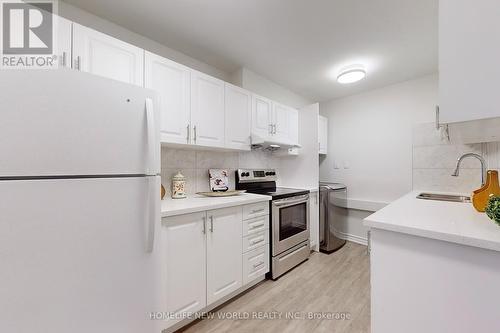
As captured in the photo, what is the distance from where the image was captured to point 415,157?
7.75 feet

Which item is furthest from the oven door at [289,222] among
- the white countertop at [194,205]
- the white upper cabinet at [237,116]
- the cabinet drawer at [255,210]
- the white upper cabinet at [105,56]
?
the white upper cabinet at [105,56]

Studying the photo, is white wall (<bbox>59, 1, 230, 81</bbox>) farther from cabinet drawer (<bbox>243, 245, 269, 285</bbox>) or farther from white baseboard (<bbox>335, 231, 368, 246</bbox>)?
white baseboard (<bbox>335, 231, 368, 246</bbox>)

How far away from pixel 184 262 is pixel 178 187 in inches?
27.1

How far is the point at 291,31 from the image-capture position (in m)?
1.81

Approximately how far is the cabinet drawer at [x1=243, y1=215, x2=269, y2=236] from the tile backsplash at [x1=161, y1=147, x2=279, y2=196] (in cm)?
61

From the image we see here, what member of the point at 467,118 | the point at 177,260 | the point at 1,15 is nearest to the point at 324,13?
the point at 467,118

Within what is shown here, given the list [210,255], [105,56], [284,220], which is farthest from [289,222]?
[105,56]

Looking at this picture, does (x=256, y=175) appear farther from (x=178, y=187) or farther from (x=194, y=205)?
(x=194, y=205)

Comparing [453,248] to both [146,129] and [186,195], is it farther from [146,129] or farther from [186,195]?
[186,195]

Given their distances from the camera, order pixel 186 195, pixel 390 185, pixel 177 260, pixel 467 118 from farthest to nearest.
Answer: pixel 390 185 < pixel 186 195 < pixel 177 260 < pixel 467 118

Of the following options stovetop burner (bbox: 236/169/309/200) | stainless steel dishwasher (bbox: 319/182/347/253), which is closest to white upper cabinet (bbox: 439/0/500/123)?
stovetop burner (bbox: 236/169/309/200)

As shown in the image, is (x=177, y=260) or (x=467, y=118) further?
(x=177, y=260)

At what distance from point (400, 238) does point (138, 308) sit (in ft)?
4.36

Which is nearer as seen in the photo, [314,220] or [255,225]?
[255,225]
